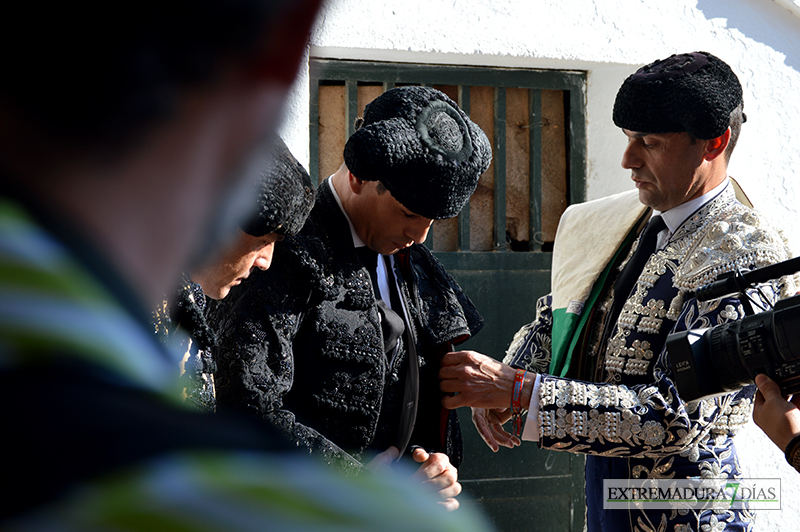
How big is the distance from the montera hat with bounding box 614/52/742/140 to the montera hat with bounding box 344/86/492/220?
2.29ft

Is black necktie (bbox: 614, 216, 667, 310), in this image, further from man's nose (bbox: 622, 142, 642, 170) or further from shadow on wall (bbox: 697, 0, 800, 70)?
shadow on wall (bbox: 697, 0, 800, 70)

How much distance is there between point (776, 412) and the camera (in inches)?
69.7

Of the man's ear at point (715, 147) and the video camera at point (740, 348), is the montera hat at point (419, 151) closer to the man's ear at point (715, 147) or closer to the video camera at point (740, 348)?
the video camera at point (740, 348)

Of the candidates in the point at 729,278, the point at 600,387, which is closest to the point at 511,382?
the point at 600,387

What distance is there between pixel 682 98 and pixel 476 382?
108 centimetres

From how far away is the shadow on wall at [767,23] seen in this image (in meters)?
3.47

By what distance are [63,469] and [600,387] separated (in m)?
2.04

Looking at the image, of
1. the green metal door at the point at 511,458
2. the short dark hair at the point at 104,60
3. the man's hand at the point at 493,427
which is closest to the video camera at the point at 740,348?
the man's hand at the point at 493,427

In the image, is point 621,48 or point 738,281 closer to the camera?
point 738,281

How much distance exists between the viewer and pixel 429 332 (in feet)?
6.78

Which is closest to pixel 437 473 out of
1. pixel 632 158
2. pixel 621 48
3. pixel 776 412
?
pixel 776 412

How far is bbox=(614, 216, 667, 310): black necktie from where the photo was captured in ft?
8.02

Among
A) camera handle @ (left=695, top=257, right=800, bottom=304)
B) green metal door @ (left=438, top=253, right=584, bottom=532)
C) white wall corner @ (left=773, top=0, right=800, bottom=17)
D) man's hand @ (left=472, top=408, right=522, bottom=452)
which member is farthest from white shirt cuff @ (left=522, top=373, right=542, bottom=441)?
white wall corner @ (left=773, top=0, right=800, bottom=17)

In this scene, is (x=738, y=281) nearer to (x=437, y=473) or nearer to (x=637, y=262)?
(x=637, y=262)
